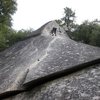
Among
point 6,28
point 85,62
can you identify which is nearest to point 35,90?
point 85,62

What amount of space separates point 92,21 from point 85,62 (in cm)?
1573

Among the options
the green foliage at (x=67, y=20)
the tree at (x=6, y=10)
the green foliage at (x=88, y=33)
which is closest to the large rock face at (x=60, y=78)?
the tree at (x=6, y=10)

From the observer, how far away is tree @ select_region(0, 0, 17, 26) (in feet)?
56.1

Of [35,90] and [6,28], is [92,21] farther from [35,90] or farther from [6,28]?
[35,90]

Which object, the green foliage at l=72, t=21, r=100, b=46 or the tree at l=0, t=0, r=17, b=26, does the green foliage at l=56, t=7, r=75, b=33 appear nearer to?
the green foliage at l=72, t=21, r=100, b=46

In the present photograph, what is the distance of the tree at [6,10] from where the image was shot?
17109 millimetres

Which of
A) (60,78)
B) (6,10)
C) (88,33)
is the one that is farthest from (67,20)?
(60,78)

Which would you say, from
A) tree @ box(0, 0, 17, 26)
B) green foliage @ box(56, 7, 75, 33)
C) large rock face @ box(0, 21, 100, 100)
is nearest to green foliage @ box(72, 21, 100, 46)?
green foliage @ box(56, 7, 75, 33)

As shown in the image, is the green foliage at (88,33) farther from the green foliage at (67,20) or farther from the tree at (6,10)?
the tree at (6,10)

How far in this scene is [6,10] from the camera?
17406 millimetres

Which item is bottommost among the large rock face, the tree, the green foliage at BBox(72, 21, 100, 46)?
the green foliage at BBox(72, 21, 100, 46)

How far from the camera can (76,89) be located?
6930mm

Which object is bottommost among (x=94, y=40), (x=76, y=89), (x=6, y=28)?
(x=94, y=40)

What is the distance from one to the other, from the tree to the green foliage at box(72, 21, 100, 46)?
6584 mm
